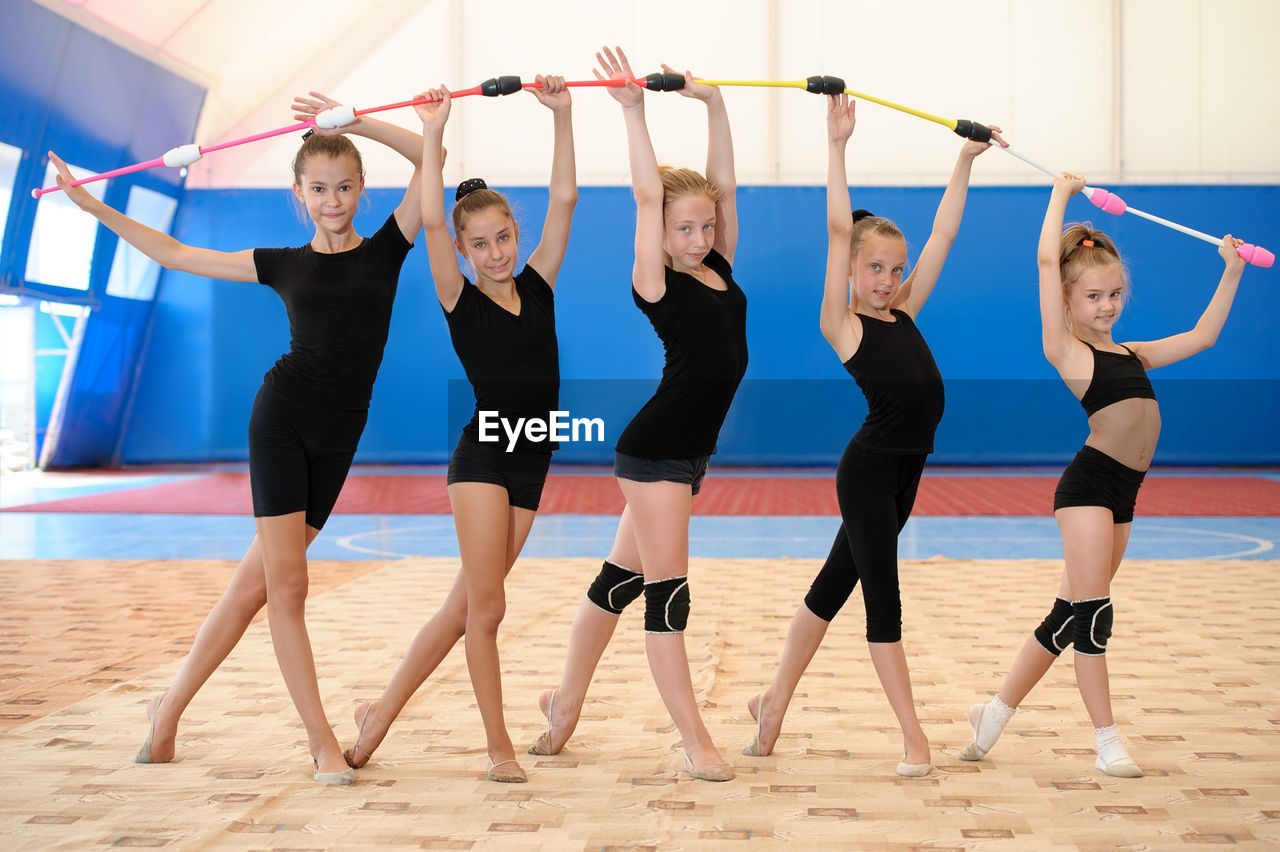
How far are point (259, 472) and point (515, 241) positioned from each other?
852 millimetres

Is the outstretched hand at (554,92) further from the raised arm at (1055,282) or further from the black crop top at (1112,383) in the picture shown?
the black crop top at (1112,383)

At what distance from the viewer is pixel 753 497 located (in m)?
9.79

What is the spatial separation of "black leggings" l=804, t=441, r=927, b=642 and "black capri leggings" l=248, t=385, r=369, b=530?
4.08ft

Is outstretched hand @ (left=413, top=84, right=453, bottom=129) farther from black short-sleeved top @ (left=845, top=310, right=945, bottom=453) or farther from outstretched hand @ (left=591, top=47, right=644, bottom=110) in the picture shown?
black short-sleeved top @ (left=845, top=310, right=945, bottom=453)

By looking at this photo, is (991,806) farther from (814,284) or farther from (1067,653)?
(814,284)

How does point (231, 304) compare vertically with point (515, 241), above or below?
above

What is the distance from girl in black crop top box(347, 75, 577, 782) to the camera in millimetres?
2596

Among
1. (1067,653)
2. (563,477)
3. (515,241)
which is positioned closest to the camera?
(515,241)

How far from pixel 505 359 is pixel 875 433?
0.93 metres

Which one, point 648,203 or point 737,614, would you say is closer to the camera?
point 648,203

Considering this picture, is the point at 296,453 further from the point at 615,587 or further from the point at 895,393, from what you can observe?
the point at 895,393

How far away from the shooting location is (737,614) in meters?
4.65

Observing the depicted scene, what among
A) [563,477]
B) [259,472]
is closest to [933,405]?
[259,472]

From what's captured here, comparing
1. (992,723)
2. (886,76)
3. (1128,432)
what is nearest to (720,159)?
(1128,432)
